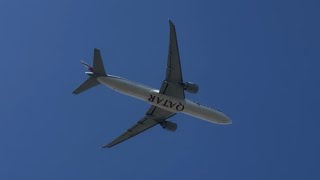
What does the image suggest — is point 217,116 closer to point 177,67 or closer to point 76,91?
point 177,67

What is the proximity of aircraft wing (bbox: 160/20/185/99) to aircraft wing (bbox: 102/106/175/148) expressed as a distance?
584cm

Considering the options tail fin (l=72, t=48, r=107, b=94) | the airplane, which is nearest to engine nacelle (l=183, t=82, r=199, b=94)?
the airplane

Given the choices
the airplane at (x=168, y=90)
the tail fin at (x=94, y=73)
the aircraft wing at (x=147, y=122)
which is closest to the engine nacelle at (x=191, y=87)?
the airplane at (x=168, y=90)

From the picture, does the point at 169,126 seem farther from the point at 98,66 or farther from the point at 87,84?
the point at 98,66

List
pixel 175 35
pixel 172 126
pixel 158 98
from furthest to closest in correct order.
→ pixel 172 126 → pixel 158 98 → pixel 175 35

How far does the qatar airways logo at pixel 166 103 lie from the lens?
→ 7521 centimetres

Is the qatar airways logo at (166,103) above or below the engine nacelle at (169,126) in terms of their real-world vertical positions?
above

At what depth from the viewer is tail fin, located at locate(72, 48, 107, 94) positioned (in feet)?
241

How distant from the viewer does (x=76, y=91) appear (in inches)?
2918

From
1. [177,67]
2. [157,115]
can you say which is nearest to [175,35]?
[177,67]

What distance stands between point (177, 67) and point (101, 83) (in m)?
8.59

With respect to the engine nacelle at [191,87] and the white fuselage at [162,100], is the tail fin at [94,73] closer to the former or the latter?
the white fuselage at [162,100]

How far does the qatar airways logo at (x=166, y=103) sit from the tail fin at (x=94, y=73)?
6148mm

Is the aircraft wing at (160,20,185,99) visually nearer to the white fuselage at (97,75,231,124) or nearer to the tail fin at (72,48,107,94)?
the white fuselage at (97,75,231,124)
